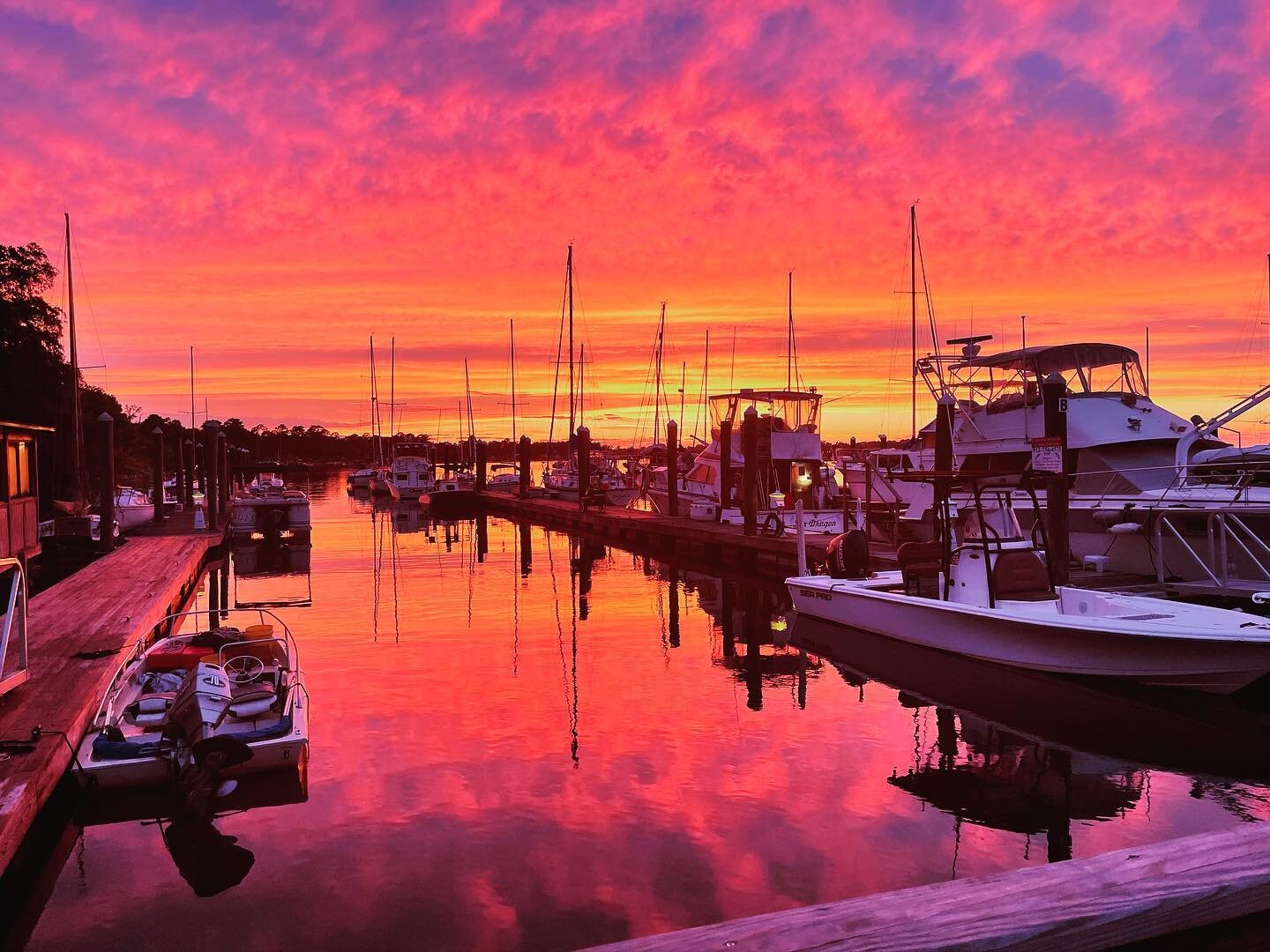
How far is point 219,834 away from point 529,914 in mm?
3356

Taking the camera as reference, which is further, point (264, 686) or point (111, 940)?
point (264, 686)

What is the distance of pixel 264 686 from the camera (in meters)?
10.6

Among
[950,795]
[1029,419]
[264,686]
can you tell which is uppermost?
[1029,419]

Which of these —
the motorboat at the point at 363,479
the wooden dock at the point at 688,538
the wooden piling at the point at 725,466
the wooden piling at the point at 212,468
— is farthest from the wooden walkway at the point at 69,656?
the motorboat at the point at 363,479

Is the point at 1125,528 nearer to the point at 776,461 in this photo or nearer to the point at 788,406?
the point at 776,461

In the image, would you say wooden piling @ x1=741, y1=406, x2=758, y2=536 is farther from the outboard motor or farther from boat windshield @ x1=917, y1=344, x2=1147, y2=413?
the outboard motor

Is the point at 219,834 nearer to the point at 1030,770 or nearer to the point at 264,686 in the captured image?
the point at 264,686

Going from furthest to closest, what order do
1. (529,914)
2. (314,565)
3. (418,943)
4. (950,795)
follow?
(314,565)
(950,795)
(529,914)
(418,943)

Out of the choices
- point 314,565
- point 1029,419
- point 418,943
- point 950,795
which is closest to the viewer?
point 418,943

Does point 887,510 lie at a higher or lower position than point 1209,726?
higher

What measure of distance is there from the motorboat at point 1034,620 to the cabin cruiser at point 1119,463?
1.72 metres

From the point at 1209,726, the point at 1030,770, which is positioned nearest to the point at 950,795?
the point at 1030,770

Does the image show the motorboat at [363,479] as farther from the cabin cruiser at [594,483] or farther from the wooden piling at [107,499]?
the wooden piling at [107,499]

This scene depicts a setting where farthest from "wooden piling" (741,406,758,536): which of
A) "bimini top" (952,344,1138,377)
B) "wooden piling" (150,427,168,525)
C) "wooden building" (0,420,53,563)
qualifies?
"wooden piling" (150,427,168,525)
